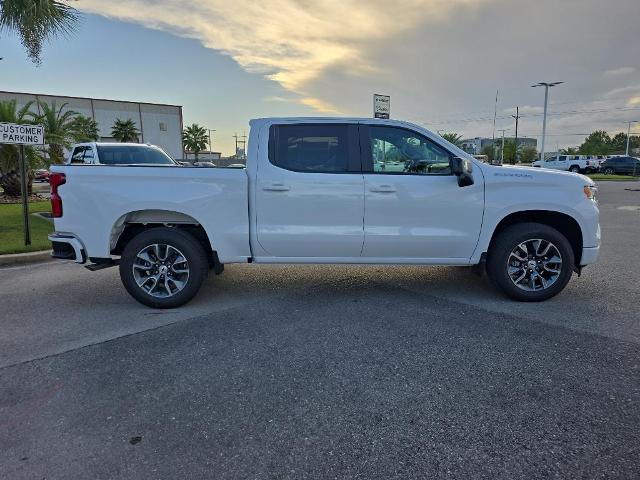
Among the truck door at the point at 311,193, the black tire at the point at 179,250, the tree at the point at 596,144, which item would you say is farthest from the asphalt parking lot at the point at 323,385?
the tree at the point at 596,144

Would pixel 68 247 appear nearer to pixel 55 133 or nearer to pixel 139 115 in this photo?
pixel 55 133

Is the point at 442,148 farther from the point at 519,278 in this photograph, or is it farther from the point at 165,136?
the point at 165,136

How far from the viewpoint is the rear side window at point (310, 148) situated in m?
4.60

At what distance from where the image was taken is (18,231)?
28.3 feet

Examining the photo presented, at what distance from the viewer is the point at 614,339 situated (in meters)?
3.76

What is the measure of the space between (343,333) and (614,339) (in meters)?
2.41

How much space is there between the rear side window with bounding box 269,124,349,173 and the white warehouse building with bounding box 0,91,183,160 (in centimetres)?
5781

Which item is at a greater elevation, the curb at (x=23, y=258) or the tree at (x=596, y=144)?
the tree at (x=596, y=144)

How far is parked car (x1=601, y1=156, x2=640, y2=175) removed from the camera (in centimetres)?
3567

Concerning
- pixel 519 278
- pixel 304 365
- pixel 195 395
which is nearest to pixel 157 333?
pixel 195 395

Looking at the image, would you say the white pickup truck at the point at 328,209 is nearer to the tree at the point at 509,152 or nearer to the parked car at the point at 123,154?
the parked car at the point at 123,154

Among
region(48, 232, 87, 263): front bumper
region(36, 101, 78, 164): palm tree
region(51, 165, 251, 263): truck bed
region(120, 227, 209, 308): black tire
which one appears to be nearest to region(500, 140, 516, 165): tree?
region(36, 101, 78, 164): palm tree

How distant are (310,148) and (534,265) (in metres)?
2.80

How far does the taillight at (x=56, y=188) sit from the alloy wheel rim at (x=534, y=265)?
4888 mm
